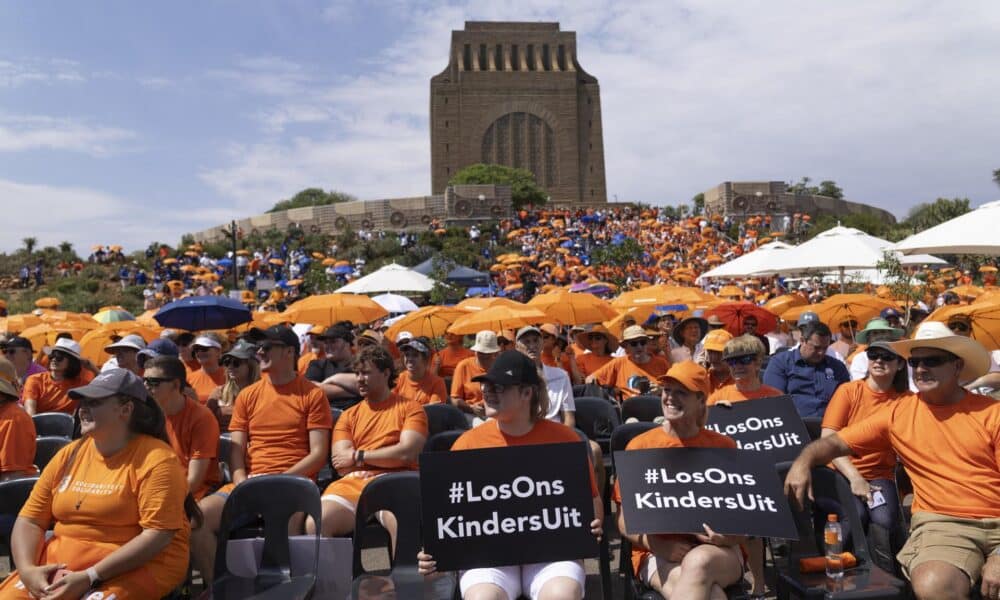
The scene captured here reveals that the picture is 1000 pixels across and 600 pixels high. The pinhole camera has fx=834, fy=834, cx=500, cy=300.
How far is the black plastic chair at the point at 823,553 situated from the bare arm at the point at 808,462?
5.0 inches

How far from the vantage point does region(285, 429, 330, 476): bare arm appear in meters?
5.21

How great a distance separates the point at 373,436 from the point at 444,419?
1441mm

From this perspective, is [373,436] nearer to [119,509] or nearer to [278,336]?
[278,336]

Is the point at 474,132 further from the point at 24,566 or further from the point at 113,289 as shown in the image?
the point at 24,566

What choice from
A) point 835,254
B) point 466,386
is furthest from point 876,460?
point 835,254

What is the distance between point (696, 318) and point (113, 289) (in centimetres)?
3688

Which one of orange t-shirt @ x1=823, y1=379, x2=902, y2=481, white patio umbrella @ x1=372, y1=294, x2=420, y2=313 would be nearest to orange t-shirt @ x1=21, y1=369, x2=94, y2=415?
orange t-shirt @ x1=823, y1=379, x2=902, y2=481

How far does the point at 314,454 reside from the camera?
209 inches

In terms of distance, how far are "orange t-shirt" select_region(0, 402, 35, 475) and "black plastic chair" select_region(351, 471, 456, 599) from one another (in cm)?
233

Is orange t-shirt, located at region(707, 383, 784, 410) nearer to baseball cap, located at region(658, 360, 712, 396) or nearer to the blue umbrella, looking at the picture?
baseball cap, located at region(658, 360, 712, 396)

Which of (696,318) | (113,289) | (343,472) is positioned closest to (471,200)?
(113,289)

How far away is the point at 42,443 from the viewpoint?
5.84 metres

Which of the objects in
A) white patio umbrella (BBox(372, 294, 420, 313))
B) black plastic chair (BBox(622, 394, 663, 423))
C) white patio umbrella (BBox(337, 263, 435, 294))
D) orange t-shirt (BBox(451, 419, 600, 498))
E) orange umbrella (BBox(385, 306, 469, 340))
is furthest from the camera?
white patio umbrella (BBox(337, 263, 435, 294))

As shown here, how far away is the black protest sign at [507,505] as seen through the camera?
3680 mm
